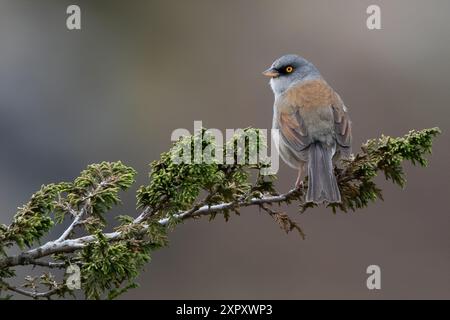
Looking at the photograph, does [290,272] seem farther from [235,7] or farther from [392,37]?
[235,7]

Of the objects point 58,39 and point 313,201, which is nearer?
point 313,201

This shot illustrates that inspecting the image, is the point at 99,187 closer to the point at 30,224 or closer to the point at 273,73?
the point at 30,224

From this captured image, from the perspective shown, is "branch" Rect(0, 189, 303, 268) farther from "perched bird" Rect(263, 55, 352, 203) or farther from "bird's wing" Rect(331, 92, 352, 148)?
"bird's wing" Rect(331, 92, 352, 148)

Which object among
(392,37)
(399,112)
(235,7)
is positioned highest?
(235,7)

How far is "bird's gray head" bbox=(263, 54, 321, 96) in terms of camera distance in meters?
4.75

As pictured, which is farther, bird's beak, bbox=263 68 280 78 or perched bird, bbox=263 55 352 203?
bird's beak, bbox=263 68 280 78

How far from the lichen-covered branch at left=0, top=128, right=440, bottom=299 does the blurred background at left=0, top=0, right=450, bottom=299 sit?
11.2 ft

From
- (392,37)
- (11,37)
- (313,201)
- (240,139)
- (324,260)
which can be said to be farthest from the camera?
(11,37)

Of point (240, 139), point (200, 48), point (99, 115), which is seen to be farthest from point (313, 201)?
point (200, 48)

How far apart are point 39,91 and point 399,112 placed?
12.5ft

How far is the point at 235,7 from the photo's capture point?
30.1 ft

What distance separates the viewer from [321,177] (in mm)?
3350

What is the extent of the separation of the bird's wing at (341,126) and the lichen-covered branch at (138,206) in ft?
3.59

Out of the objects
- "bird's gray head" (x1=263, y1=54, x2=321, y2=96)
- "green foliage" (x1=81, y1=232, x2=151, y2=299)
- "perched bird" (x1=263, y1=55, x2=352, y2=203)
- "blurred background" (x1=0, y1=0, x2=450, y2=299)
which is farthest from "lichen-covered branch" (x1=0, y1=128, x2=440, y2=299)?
"blurred background" (x1=0, y1=0, x2=450, y2=299)
